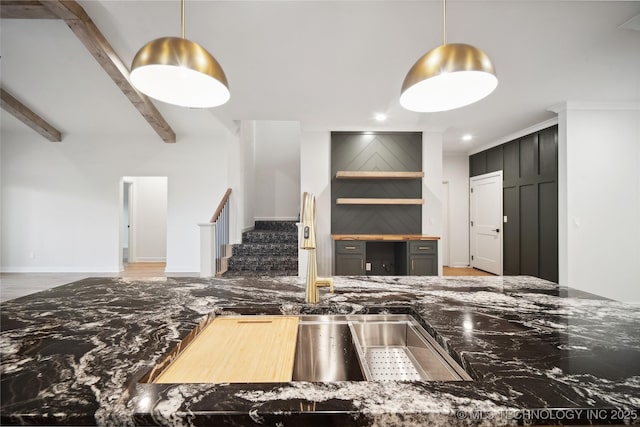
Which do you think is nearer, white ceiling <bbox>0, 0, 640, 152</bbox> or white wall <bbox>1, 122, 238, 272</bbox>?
white ceiling <bbox>0, 0, 640, 152</bbox>

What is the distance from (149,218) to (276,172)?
12.2 ft

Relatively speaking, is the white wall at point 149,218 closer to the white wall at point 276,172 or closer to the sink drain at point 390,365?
the white wall at point 276,172

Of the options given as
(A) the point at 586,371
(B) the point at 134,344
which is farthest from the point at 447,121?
(B) the point at 134,344

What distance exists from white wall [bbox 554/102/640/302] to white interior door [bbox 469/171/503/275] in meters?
1.75

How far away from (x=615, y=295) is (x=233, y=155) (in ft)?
19.7

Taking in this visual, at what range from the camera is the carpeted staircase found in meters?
4.68

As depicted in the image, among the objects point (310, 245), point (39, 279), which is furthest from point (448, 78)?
point (39, 279)

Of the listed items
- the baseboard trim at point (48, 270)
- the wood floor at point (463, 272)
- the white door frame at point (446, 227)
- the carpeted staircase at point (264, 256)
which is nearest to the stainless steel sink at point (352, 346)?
the carpeted staircase at point (264, 256)

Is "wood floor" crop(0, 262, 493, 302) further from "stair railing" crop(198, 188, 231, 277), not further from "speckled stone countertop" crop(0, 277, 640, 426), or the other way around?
"speckled stone countertop" crop(0, 277, 640, 426)

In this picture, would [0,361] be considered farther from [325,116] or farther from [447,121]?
[447,121]

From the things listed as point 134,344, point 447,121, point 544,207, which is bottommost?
point 134,344

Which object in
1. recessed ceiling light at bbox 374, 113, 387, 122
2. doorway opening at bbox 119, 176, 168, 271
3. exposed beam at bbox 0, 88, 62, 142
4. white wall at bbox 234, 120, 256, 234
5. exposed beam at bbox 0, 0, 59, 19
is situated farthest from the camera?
doorway opening at bbox 119, 176, 168, 271

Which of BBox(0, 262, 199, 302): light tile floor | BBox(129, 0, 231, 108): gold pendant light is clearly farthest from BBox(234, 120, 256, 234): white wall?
BBox(129, 0, 231, 108): gold pendant light

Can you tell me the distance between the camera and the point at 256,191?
6941 mm
